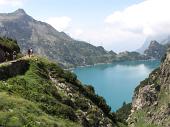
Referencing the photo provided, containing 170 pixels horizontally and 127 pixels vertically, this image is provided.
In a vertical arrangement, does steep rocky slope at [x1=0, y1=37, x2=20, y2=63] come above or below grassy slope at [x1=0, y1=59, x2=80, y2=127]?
above

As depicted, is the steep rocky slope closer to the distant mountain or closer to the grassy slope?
the distant mountain

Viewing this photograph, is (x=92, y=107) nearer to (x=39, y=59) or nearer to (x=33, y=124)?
(x=39, y=59)

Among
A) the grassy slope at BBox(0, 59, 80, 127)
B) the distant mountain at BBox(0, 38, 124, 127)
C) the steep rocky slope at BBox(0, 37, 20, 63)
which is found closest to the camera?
the grassy slope at BBox(0, 59, 80, 127)

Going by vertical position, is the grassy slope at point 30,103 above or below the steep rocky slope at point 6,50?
below

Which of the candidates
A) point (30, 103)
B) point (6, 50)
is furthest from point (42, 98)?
point (6, 50)

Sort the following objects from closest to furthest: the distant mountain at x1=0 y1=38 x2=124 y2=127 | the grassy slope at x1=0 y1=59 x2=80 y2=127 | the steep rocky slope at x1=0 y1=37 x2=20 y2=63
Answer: the grassy slope at x1=0 y1=59 x2=80 y2=127 → the distant mountain at x1=0 y1=38 x2=124 y2=127 → the steep rocky slope at x1=0 y1=37 x2=20 y2=63

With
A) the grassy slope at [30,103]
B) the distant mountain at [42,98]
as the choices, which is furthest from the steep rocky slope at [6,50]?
the grassy slope at [30,103]

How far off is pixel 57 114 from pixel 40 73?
13435mm

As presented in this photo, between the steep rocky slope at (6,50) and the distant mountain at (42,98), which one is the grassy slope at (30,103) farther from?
the steep rocky slope at (6,50)

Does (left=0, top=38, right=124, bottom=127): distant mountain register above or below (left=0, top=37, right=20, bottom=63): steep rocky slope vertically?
below

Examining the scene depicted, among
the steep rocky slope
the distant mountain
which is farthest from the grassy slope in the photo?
the steep rocky slope

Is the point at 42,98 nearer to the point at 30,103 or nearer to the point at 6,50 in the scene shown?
the point at 30,103

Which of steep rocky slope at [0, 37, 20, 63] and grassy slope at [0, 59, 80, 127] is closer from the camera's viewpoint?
grassy slope at [0, 59, 80, 127]

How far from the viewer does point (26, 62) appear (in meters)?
58.8
